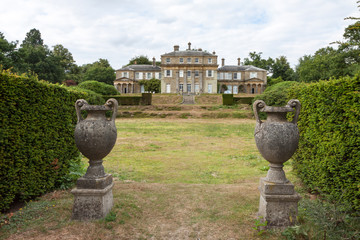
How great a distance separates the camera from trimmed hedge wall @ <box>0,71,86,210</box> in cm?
381

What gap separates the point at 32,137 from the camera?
4.32 m

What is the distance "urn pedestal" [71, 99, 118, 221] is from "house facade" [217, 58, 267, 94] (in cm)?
5341

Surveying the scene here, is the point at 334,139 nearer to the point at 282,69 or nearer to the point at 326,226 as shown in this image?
the point at 326,226

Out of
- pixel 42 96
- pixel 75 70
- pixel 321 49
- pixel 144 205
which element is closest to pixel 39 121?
pixel 42 96

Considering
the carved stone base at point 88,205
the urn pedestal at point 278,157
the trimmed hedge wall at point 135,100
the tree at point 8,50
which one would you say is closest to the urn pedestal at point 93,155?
the carved stone base at point 88,205

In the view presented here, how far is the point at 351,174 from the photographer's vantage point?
11.5 feet

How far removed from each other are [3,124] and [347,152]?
18.3 feet

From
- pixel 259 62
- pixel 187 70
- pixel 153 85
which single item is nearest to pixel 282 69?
pixel 259 62

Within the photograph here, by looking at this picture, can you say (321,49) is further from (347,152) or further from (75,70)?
(75,70)

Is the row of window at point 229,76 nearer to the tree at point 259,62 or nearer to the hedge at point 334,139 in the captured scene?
the tree at point 259,62

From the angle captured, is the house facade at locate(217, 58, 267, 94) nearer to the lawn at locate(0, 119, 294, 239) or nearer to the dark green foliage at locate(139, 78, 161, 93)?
the dark green foliage at locate(139, 78, 161, 93)

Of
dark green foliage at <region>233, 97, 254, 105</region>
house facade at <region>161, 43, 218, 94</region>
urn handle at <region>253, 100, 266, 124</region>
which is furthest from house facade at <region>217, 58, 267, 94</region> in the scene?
urn handle at <region>253, 100, 266, 124</region>

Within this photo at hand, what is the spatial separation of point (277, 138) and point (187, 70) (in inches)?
1909

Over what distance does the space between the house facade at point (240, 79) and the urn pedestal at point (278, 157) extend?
174 feet
